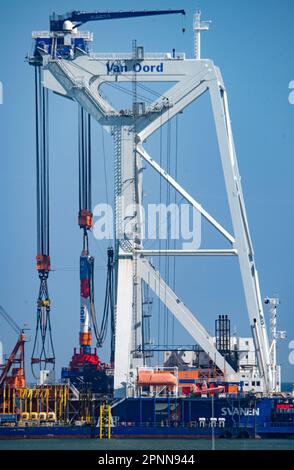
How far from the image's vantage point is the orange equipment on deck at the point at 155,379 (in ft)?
235

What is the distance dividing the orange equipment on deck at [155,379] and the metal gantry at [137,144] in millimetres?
586

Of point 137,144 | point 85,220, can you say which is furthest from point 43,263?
point 137,144

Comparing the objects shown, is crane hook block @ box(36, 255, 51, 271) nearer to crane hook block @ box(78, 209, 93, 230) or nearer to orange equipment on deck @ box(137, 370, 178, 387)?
crane hook block @ box(78, 209, 93, 230)

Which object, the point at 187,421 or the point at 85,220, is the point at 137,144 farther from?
the point at 187,421

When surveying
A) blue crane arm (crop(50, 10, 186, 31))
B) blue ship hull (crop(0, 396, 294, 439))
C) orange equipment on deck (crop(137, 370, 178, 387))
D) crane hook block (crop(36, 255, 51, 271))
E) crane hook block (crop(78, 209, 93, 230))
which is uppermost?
blue crane arm (crop(50, 10, 186, 31))

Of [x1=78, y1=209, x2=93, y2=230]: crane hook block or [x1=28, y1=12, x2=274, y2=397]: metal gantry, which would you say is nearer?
[x1=28, y1=12, x2=274, y2=397]: metal gantry

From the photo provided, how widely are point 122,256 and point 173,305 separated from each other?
3.07 m

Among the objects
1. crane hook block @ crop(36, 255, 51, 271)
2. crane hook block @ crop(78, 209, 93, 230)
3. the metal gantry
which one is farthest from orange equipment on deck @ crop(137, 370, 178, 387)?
crane hook block @ crop(78, 209, 93, 230)

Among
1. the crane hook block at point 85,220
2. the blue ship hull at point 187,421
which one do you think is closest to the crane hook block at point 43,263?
the crane hook block at point 85,220

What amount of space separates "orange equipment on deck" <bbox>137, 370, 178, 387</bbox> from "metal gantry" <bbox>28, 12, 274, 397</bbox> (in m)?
0.59

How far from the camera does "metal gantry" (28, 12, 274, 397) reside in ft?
230
